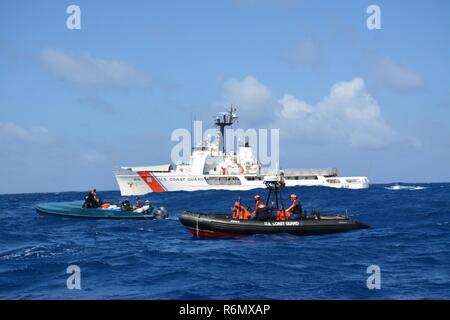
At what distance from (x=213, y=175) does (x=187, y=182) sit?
398cm

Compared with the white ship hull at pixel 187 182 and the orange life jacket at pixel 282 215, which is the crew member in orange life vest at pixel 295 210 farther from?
the white ship hull at pixel 187 182

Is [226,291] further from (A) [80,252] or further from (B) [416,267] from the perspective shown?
(A) [80,252]

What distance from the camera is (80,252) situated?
69.7 ft

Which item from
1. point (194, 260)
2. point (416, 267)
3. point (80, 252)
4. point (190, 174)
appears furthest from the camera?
point (190, 174)

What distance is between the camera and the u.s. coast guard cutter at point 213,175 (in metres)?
77.1

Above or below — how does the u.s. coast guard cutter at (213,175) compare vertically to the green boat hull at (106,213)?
above

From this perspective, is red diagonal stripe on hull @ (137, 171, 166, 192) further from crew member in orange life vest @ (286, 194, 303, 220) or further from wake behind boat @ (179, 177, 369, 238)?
crew member in orange life vest @ (286, 194, 303, 220)

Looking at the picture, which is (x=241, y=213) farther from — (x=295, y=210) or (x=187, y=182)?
(x=187, y=182)

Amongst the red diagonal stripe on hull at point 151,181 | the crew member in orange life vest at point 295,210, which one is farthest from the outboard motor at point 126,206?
the red diagonal stripe on hull at point 151,181

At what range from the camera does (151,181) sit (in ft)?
253

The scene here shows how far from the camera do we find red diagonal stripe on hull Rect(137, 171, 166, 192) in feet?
253

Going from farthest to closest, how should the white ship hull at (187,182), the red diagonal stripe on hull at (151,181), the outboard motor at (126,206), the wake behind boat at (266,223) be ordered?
the red diagonal stripe on hull at (151,181)
the white ship hull at (187,182)
the outboard motor at (126,206)
the wake behind boat at (266,223)
